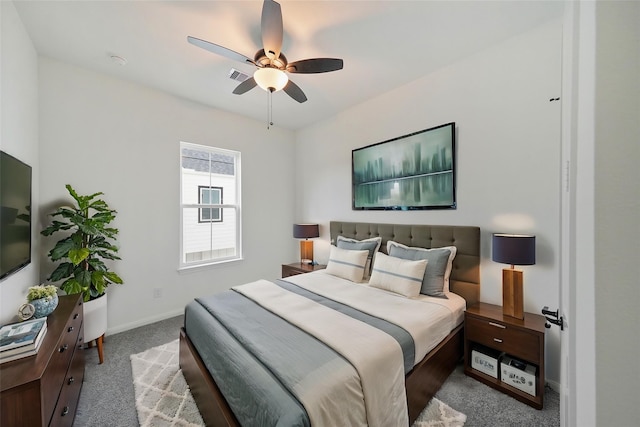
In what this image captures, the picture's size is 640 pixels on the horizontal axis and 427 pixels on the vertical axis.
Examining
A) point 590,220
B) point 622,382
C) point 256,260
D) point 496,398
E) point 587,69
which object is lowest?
point 496,398

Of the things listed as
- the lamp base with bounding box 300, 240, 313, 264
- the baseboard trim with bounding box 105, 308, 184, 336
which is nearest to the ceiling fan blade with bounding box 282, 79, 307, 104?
the lamp base with bounding box 300, 240, 313, 264

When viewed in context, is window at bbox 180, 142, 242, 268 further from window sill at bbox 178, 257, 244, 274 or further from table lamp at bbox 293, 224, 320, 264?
table lamp at bbox 293, 224, 320, 264

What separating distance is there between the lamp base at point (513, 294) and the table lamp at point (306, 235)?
99.7 inches

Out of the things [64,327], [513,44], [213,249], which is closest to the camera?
[64,327]

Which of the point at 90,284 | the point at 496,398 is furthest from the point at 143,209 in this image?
the point at 496,398

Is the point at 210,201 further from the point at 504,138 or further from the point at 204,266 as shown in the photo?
the point at 504,138

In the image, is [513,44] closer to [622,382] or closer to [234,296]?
[622,382]

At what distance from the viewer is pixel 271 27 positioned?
67.0 inches

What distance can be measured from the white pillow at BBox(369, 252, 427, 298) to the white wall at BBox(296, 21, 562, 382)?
0.65 metres

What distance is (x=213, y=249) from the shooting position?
3770 millimetres

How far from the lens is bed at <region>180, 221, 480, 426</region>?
4.11ft

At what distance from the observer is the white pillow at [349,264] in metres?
2.82

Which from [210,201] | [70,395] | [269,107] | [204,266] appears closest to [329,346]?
[70,395]

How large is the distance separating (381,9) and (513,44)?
131cm
